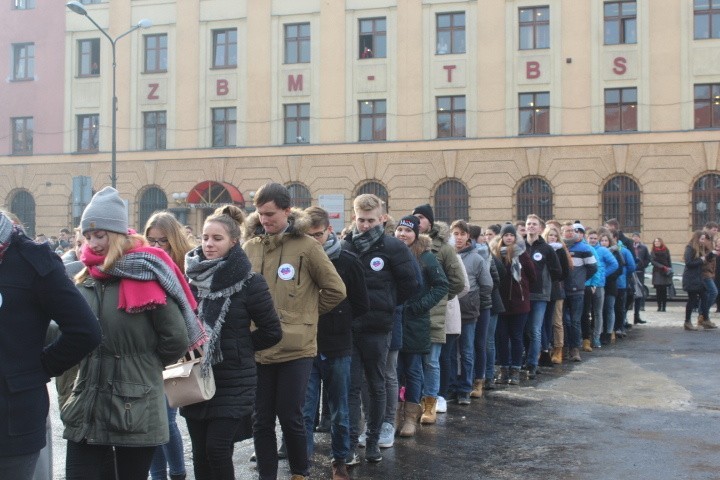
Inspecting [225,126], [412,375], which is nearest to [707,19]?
[225,126]

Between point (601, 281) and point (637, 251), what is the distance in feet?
23.4

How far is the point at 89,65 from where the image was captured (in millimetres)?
39719

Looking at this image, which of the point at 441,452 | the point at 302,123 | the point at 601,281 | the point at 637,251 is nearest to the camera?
the point at 441,452

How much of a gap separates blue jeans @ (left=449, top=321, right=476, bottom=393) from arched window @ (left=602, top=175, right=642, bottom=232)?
24791 millimetres

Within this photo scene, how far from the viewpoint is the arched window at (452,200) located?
3541 cm

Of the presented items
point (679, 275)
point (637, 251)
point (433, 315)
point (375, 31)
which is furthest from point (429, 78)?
point (433, 315)

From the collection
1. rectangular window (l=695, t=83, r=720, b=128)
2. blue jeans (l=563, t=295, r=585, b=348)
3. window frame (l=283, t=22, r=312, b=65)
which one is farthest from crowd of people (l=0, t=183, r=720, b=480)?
window frame (l=283, t=22, r=312, b=65)

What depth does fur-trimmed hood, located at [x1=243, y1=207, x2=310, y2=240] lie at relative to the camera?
6.19 m

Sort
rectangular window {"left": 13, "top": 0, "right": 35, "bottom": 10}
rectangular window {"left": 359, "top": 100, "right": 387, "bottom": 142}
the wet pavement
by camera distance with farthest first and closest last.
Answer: rectangular window {"left": 13, "top": 0, "right": 35, "bottom": 10}, rectangular window {"left": 359, "top": 100, "right": 387, "bottom": 142}, the wet pavement

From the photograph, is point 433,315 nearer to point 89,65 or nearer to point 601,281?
point 601,281

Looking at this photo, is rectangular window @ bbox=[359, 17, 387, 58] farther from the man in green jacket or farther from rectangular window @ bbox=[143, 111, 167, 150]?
the man in green jacket

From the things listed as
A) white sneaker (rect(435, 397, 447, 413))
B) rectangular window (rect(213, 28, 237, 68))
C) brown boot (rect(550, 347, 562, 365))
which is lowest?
white sneaker (rect(435, 397, 447, 413))

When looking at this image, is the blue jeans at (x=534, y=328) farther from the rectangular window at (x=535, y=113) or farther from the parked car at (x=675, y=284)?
the rectangular window at (x=535, y=113)

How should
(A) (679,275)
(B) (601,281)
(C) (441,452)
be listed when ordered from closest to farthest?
(C) (441,452)
(B) (601,281)
(A) (679,275)
